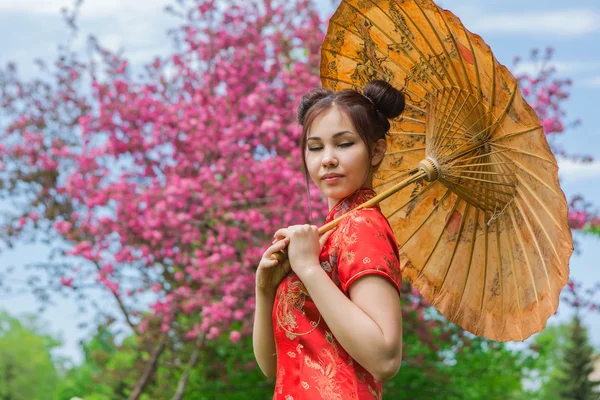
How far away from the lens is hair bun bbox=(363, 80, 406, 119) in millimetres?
2186

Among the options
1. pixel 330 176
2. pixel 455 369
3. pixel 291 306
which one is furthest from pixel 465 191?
pixel 455 369

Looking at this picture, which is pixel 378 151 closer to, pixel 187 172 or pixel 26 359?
pixel 187 172

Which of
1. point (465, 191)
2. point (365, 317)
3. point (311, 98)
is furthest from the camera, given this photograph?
point (465, 191)

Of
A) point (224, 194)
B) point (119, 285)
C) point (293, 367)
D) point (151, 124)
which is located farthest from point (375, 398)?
point (151, 124)

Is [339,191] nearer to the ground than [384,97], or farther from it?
nearer to the ground

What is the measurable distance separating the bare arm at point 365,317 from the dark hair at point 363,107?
45cm

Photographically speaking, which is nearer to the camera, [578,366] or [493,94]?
[493,94]

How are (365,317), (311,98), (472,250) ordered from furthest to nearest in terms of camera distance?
(472,250) → (311,98) → (365,317)

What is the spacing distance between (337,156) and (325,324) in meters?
0.48

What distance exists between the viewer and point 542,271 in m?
2.44

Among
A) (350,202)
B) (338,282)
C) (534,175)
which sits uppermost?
(534,175)

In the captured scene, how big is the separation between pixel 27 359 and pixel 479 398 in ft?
54.1

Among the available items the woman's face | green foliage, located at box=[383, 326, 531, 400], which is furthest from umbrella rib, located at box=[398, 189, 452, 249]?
green foliage, located at box=[383, 326, 531, 400]

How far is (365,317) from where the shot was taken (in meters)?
1.81
